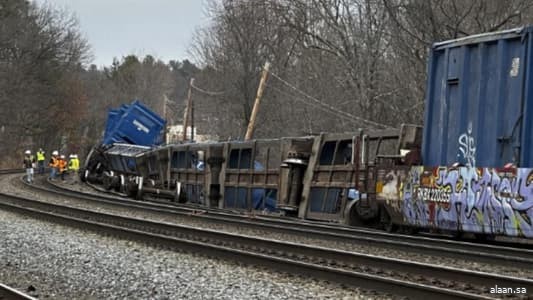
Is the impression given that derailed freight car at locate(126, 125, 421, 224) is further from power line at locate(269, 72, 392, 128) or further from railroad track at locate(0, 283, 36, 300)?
power line at locate(269, 72, 392, 128)

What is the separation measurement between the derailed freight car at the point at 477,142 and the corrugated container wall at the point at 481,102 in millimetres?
16

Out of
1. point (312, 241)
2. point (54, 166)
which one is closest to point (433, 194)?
point (312, 241)

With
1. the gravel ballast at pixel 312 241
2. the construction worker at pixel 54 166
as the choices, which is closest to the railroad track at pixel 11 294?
the gravel ballast at pixel 312 241

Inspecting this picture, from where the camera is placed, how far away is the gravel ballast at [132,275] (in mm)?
8766

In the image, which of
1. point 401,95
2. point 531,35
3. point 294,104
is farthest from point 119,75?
point 531,35

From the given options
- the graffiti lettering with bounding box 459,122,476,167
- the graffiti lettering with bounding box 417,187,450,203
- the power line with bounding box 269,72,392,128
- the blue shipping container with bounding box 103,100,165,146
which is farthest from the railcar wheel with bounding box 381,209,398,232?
the blue shipping container with bounding box 103,100,165,146

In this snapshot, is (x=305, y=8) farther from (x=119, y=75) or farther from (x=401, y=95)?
(x=119, y=75)

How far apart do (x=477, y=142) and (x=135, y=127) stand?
21.8 meters

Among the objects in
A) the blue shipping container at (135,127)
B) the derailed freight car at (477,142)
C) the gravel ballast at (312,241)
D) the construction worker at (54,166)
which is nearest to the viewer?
the gravel ballast at (312,241)

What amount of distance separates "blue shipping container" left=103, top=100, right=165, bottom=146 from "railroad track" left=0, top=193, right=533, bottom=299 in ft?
56.8

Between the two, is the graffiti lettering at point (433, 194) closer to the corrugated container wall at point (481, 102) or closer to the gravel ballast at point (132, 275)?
the corrugated container wall at point (481, 102)

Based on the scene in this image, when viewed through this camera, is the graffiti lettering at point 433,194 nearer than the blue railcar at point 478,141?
No

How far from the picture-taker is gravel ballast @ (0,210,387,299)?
8.77 metres

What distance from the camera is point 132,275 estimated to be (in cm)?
1000
